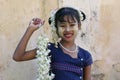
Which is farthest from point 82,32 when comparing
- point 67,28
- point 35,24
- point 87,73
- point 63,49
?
point 35,24

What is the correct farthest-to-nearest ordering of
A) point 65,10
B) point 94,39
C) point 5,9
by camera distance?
point 94,39
point 5,9
point 65,10

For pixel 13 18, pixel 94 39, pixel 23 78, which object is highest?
pixel 13 18

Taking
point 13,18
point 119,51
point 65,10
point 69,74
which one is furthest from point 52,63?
point 119,51

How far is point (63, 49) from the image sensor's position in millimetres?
3682

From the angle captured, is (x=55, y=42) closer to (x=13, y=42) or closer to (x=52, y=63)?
(x=52, y=63)

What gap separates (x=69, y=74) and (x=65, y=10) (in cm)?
56

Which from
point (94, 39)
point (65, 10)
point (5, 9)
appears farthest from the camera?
point (94, 39)

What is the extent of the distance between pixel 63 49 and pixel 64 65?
0.16m

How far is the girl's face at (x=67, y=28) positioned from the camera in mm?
3557

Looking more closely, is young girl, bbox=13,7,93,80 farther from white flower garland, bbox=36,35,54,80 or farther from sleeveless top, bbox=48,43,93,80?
white flower garland, bbox=36,35,54,80

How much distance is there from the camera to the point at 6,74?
4.11 meters

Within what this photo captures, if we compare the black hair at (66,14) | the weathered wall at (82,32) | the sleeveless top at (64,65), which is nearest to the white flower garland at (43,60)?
the sleeveless top at (64,65)

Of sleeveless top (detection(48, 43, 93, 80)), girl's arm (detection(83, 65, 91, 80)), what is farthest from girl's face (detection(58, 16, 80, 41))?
girl's arm (detection(83, 65, 91, 80))

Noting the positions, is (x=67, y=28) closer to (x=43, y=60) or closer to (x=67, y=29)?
(x=67, y=29)
